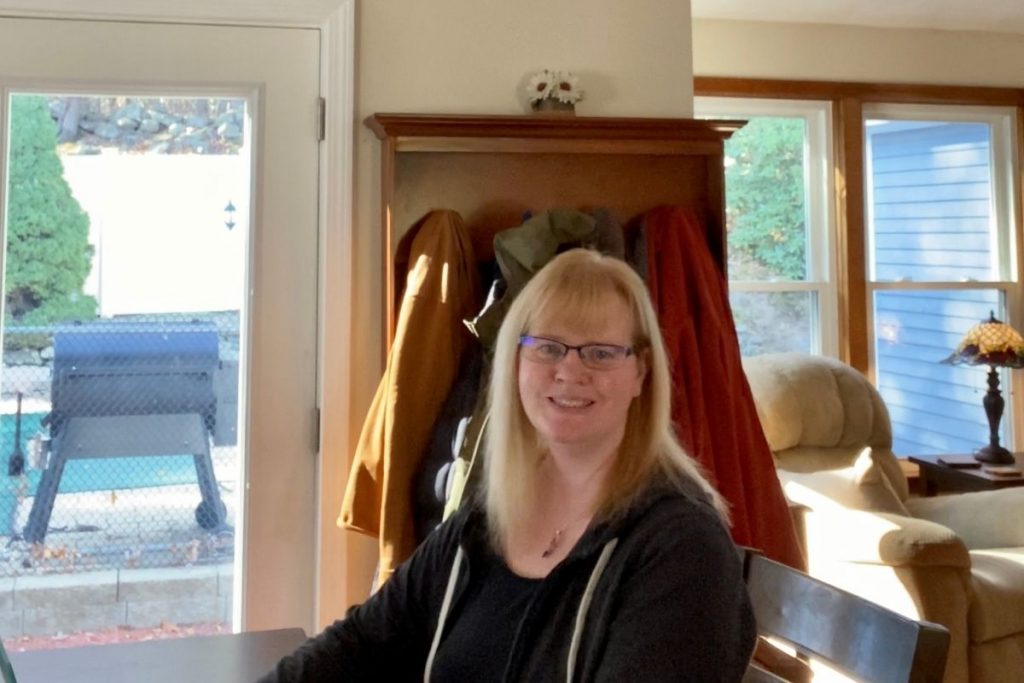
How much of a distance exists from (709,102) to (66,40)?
2.50 m

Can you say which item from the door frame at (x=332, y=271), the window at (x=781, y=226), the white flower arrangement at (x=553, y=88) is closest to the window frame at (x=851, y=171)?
the window at (x=781, y=226)

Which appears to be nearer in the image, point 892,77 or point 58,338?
point 58,338

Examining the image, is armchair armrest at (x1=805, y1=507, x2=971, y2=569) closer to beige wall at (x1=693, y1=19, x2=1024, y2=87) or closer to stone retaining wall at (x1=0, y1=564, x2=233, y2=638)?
stone retaining wall at (x1=0, y1=564, x2=233, y2=638)

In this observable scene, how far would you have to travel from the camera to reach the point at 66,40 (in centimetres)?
193

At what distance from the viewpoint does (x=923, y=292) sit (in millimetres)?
3883

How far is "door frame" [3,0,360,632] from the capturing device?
1.99m

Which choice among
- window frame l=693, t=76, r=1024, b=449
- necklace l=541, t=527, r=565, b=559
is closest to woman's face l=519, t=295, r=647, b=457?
necklace l=541, t=527, r=565, b=559

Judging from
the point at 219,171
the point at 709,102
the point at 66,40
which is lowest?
the point at 219,171

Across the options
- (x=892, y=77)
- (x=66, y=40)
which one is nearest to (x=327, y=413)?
(x=66, y=40)

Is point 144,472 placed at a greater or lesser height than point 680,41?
lesser

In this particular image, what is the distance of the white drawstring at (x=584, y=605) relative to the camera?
997mm

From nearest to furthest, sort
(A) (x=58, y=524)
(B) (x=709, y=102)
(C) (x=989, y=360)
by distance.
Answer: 1. (A) (x=58, y=524)
2. (C) (x=989, y=360)
3. (B) (x=709, y=102)

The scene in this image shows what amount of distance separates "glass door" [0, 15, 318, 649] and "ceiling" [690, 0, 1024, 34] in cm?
209

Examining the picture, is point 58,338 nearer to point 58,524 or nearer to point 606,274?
point 58,524
